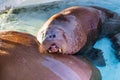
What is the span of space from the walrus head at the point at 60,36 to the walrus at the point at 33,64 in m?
0.06

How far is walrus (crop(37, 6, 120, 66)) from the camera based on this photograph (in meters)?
2.76

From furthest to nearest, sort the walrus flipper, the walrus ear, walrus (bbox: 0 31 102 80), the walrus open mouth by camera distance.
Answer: the walrus flipper
the walrus ear
the walrus open mouth
walrus (bbox: 0 31 102 80)

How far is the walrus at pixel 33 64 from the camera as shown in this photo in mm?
2371

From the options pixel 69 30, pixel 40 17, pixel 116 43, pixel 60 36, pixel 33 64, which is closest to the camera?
pixel 33 64

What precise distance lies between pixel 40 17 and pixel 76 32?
1.12 metres

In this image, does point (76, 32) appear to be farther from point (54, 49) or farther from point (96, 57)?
point (54, 49)

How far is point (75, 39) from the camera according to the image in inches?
121

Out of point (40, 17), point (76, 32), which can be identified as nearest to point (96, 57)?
point (76, 32)

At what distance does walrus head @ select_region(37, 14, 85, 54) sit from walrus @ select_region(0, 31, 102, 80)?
0.06 meters

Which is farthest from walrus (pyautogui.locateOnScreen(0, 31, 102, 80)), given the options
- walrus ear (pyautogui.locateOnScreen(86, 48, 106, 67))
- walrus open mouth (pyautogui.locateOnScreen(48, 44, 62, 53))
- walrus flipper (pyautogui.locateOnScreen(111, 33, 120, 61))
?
walrus flipper (pyautogui.locateOnScreen(111, 33, 120, 61))

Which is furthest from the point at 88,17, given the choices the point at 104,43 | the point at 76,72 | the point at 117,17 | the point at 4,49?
the point at 4,49

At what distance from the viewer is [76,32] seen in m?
3.10

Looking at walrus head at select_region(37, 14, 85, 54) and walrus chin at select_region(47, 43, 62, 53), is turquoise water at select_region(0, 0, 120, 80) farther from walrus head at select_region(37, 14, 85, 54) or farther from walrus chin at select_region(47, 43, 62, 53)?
walrus chin at select_region(47, 43, 62, 53)

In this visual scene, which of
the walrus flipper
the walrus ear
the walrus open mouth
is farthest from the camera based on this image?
the walrus flipper
